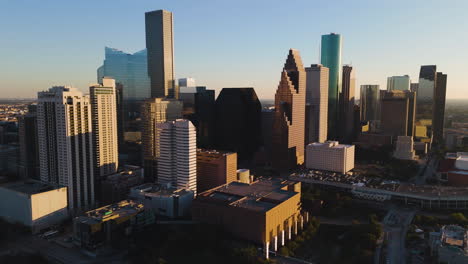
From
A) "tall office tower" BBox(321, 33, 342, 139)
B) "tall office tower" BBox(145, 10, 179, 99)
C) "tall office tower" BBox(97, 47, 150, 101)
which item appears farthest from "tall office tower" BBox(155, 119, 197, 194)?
"tall office tower" BBox(321, 33, 342, 139)

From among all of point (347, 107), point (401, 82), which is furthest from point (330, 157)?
point (401, 82)

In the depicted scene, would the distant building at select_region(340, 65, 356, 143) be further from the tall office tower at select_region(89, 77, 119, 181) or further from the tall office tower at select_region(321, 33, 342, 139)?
the tall office tower at select_region(89, 77, 119, 181)

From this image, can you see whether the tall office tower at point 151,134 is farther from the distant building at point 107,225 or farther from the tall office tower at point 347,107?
the tall office tower at point 347,107

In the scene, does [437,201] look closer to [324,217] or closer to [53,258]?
[324,217]

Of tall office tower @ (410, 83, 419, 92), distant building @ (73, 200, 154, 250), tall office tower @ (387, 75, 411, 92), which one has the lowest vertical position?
distant building @ (73, 200, 154, 250)

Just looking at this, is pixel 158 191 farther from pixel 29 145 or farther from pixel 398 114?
pixel 398 114

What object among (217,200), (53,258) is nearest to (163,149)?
(217,200)

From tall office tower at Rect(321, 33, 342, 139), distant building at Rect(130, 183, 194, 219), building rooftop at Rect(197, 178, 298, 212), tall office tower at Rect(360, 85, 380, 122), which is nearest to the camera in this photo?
building rooftop at Rect(197, 178, 298, 212)
